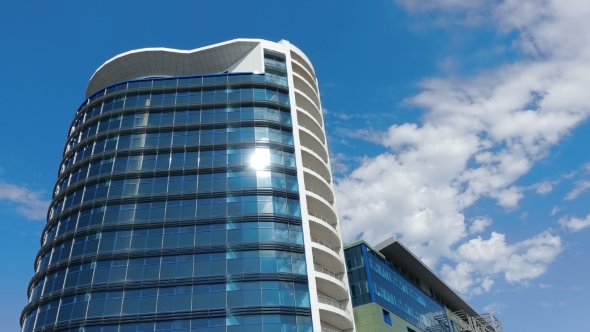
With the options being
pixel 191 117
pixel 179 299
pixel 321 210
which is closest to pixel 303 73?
pixel 191 117

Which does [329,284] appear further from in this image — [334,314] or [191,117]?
[191,117]

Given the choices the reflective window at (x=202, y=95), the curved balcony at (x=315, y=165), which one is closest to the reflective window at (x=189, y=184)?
the curved balcony at (x=315, y=165)

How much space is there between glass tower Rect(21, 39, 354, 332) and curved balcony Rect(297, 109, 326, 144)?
0.18 metres

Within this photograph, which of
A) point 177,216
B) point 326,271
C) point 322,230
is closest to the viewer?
point 177,216

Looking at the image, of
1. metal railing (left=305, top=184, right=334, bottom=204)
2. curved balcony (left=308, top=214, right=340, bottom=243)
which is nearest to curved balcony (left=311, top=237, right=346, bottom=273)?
curved balcony (left=308, top=214, right=340, bottom=243)

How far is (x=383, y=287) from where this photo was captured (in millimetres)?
65312

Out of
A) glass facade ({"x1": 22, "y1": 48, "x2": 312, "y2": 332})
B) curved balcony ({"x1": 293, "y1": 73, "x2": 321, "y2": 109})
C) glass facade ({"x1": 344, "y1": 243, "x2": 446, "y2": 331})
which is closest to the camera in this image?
glass facade ({"x1": 22, "y1": 48, "x2": 312, "y2": 332})

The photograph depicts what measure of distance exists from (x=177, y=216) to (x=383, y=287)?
96.5 ft

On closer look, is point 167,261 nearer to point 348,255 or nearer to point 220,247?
point 220,247

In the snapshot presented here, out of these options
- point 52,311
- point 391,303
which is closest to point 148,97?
point 52,311

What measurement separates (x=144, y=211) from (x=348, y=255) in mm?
27395

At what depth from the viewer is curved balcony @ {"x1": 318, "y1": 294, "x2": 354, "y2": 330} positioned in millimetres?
49688

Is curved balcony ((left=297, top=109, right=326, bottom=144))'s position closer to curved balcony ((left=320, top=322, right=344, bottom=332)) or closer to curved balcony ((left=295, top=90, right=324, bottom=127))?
curved balcony ((left=295, top=90, right=324, bottom=127))

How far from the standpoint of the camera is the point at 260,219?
171 feet
